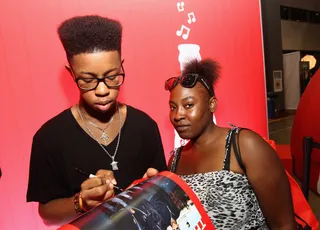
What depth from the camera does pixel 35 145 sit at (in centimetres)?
106

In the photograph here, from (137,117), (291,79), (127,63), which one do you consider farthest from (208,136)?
(291,79)

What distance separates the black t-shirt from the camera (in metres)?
1.05

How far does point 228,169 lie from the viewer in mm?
961

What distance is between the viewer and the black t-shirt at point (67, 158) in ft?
3.45

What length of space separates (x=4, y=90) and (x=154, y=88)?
30.0 inches

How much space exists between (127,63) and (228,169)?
2.76ft

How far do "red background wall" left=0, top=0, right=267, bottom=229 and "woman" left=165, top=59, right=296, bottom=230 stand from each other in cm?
58

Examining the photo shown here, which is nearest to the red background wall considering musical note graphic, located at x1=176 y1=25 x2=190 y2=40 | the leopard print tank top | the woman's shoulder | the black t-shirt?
musical note graphic, located at x1=176 y1=25 x2=190 y2=40

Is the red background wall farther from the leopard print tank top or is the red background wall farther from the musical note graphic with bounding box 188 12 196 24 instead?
the leopard print tank top

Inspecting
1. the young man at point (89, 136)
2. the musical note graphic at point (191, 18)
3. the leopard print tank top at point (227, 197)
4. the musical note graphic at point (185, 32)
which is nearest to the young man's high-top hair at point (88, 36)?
the young man at point (89, 136)

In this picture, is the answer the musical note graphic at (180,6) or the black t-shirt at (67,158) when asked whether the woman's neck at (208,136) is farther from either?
the musical note graphic at (180,6)

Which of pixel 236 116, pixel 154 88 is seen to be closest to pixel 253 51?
pixel 236 116

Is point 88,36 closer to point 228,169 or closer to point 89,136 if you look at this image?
point 89,136

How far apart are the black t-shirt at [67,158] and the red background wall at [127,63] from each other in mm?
235
